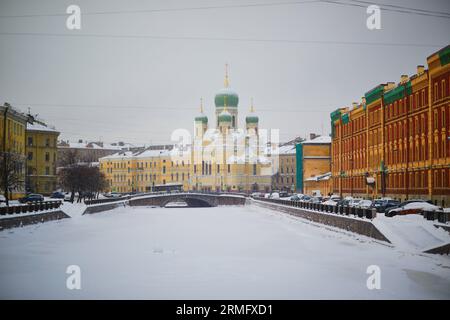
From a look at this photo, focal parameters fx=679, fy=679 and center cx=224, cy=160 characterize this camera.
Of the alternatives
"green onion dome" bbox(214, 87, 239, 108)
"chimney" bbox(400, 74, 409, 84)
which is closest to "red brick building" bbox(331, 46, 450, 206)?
"chimney" bbox(400, 74, 409, 84)

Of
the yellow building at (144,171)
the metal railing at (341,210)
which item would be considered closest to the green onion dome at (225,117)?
the yellow building at (144,171)

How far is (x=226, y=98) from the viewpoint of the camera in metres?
140

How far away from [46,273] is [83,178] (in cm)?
6101

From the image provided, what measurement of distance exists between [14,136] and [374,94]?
3789 centimetres

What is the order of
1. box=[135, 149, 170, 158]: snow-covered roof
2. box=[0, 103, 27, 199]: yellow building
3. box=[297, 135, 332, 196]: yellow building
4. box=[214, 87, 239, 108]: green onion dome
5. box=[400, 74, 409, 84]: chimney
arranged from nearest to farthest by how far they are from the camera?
box=[400, 74, 409, 84]: chimney
box=[0, 103, 27, 199]: yellow building
box=[297, 135, 332, 196]: yellow building
box=[214, 87, 239, 108]: green onion dome
box=[135, 149, 170, 158]: snow-covered roof

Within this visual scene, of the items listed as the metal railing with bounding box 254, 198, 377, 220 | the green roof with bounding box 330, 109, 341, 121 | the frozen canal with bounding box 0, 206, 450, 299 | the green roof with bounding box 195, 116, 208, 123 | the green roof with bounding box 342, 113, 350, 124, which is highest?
the green roof with bounding box 195, 116, 208, 123

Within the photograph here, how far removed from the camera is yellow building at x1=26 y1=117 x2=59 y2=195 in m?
87.2

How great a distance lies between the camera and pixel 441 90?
51188 mm

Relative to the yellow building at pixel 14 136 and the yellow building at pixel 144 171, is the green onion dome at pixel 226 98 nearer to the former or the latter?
the yellow building at pixel 144 171

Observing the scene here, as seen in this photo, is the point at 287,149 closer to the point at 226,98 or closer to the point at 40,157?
the point at 226,98

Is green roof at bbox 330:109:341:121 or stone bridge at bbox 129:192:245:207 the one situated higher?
green roof at bbox 330:109:341:121

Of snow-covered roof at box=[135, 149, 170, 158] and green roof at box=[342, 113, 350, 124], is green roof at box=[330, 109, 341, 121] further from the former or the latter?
snow-covered roof at box=[135, 149, 170, 158]
